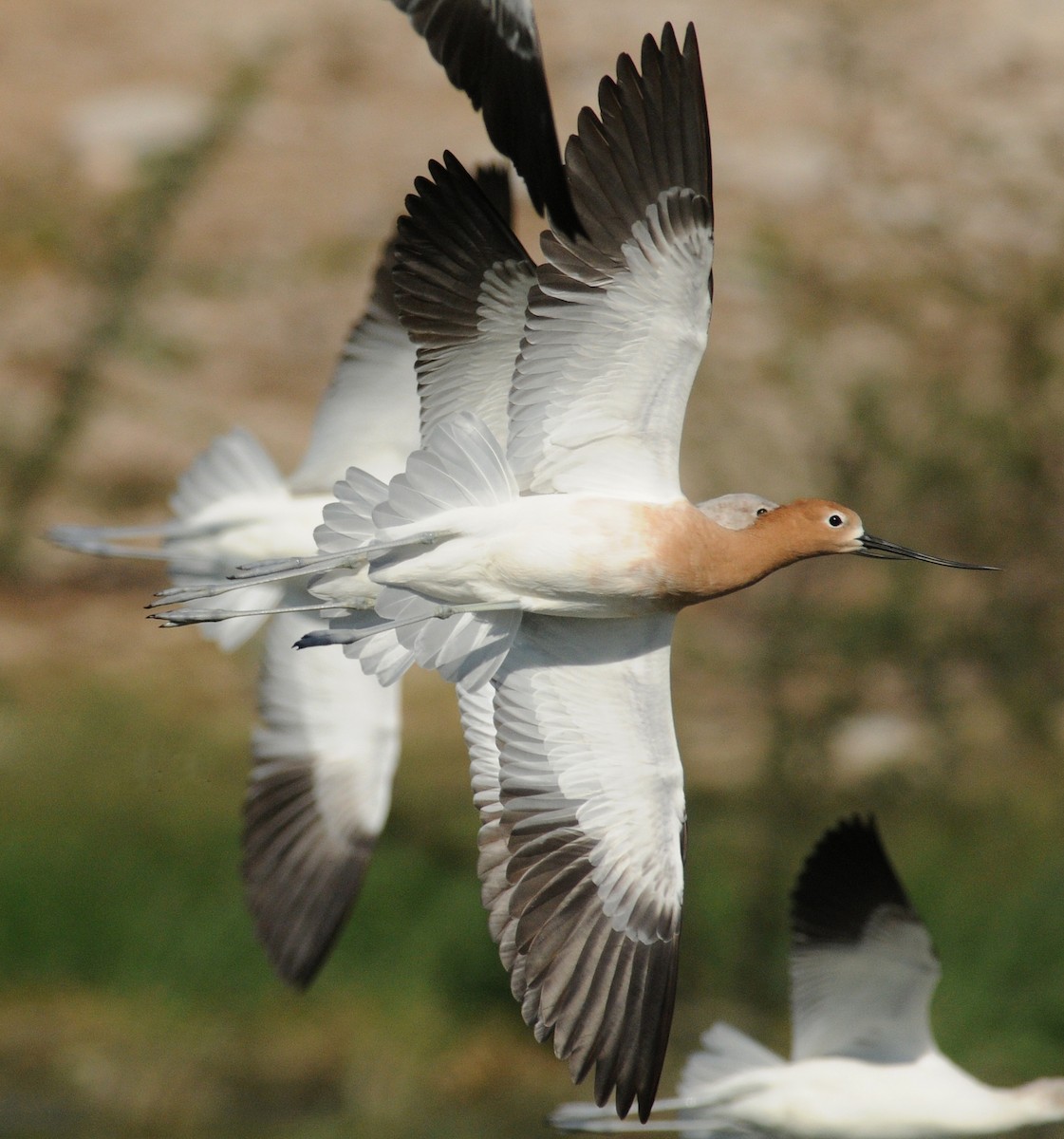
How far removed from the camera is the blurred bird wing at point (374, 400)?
20.7ft

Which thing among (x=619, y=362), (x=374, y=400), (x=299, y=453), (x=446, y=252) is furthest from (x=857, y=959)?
(x=299, y=453)

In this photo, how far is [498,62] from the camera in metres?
5.55

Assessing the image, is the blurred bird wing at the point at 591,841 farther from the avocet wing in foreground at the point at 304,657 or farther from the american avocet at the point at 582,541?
the avocet wing in foreground at the point at 304,657

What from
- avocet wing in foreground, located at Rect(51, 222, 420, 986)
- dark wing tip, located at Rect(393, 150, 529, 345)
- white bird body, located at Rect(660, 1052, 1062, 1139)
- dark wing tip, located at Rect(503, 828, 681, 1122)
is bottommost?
white bird body, located at Rect(660, 1052, 1062, 1139)

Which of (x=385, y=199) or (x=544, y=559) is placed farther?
(x=385, y=199)

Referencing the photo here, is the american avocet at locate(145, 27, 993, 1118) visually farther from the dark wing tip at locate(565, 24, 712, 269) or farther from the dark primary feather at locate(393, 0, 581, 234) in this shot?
the dark primary feather at locate(393, 0, 581, 234)

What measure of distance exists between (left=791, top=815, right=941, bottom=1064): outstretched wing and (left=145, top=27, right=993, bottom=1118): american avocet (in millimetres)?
1516

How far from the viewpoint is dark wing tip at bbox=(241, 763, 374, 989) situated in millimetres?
6426

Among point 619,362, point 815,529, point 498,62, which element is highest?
point 498,62

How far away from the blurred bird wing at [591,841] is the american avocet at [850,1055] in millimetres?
1416

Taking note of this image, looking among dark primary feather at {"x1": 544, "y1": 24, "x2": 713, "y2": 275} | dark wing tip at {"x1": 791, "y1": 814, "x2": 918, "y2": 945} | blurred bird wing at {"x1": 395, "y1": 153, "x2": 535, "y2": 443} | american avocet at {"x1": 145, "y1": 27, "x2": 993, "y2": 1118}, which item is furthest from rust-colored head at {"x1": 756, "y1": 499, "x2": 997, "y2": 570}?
dark wing tip at {"x1": 791, "y1": 814, "x2": 918, "y2": 945}

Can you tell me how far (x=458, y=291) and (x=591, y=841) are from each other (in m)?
1.47

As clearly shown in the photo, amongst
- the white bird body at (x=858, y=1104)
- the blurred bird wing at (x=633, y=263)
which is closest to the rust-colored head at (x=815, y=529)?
the blurred bird wing at (x=633, y=263)

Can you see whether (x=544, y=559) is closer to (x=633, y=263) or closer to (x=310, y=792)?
(x=633, y=263)
